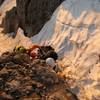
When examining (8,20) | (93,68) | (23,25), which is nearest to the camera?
(93,68)

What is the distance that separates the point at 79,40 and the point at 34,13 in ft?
15.6

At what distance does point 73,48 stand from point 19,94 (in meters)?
3.45

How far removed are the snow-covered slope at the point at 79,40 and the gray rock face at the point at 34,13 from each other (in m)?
0.56

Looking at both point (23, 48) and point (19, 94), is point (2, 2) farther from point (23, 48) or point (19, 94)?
point (19, 94)

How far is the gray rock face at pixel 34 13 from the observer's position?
600 inches

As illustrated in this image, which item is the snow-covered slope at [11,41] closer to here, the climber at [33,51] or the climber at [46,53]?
the climber at [33,51]

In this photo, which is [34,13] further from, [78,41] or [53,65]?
[53,65]

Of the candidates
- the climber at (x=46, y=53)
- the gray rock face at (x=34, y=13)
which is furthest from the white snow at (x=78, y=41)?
the gray rock face at (x=34, y=13)

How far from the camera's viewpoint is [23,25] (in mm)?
17109

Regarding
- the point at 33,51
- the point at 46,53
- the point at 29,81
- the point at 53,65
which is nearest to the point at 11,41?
the point at 33,51

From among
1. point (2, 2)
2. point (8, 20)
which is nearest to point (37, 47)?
point (8, 20)

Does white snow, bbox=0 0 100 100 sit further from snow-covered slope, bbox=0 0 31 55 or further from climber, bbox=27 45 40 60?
climber, bbox=27 45 40 60

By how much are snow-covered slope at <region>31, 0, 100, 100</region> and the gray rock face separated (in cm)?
56

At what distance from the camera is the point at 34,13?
52.4 ft
